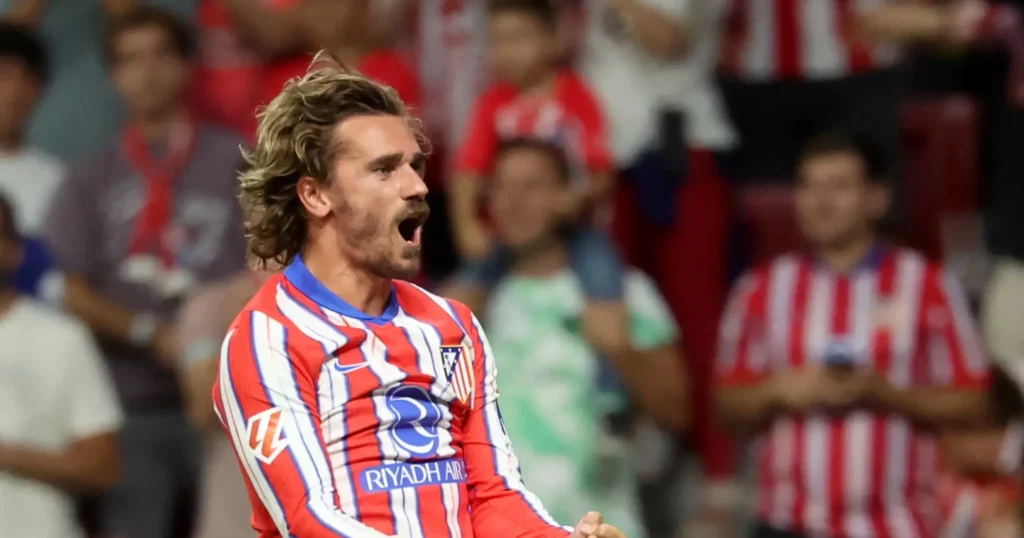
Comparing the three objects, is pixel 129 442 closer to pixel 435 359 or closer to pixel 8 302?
pixel 8 302

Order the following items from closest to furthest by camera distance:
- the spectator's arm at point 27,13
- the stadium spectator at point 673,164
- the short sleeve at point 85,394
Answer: the short sleeve at point 85,394 < the stadium spectator at point 673,164 < the spectator's arm at point 27,13

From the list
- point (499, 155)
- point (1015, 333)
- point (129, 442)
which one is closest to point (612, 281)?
point (499, 155)

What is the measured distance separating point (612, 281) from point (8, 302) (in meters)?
1.67

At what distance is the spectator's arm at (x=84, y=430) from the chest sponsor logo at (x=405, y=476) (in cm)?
218

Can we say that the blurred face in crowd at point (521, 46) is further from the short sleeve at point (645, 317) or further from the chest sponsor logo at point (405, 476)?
the chest sponsor logo at point (405, 476)

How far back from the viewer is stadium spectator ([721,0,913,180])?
16.3ft

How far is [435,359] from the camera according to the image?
2406 mm

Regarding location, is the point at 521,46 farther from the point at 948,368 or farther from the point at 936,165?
the point at 948,368

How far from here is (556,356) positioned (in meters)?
4.30

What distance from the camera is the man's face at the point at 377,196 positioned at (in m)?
2.38

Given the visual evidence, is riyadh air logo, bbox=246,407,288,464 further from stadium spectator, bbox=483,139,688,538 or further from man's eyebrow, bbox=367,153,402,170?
stadium spectator, bbox=483,139,688,538

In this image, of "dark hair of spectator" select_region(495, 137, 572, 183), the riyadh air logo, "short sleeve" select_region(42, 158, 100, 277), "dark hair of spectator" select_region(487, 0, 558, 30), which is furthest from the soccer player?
"short sleeve" select_region(42, 158, 100, 277)

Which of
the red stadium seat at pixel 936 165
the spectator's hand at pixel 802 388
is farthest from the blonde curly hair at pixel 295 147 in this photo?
the red stadium seat at pixel 936 165

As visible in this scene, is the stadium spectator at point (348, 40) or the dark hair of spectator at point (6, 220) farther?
the stadium spectator at point (348, 40)
